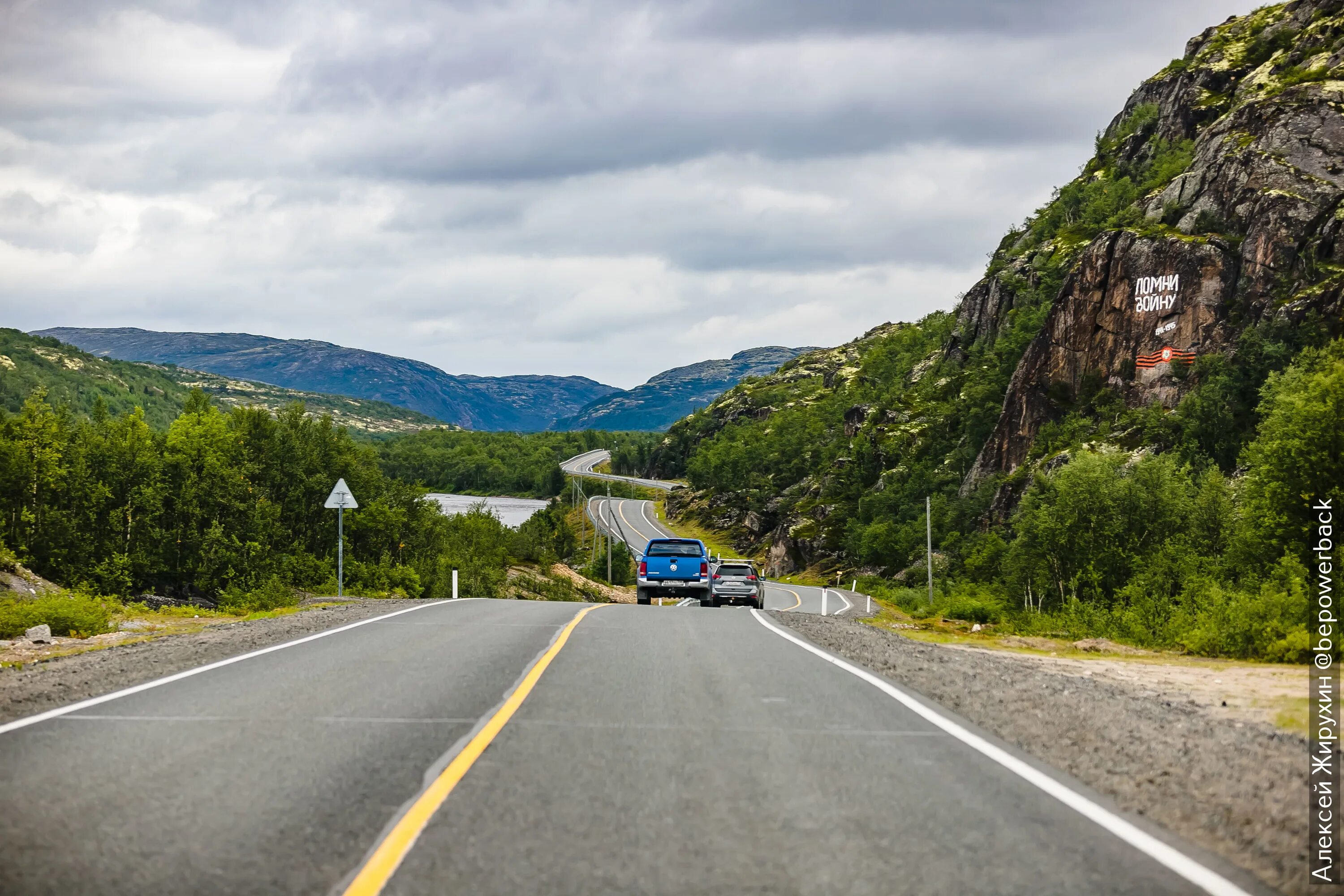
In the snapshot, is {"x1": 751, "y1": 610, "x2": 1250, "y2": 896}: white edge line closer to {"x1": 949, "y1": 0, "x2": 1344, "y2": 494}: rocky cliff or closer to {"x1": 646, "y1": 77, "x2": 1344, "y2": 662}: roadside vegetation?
{"x1": 646, "y1": 77, "x2": 1344, "y2": 662}: roadside vegetation

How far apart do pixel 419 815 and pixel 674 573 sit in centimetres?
2638

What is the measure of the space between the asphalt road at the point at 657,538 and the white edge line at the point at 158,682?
17.2 meters

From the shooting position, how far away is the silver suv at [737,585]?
111 ft

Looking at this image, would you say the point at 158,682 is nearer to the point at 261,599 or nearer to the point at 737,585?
the point at 261,599

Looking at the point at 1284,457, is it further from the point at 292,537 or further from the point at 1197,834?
the point at 292,537

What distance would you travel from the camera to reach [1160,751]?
23.7 feet

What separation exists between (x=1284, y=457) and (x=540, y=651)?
2005 cm

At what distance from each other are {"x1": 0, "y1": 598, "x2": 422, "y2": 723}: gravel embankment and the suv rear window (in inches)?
563

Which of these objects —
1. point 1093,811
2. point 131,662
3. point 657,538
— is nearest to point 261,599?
point 131,662

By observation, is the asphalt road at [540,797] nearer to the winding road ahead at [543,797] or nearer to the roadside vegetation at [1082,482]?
Result: the winding road ahead at [543,797]

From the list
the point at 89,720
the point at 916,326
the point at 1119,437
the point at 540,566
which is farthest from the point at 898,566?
the point at 916,326

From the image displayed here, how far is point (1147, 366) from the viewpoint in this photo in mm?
68875

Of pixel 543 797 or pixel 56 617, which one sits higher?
pixel 543 797

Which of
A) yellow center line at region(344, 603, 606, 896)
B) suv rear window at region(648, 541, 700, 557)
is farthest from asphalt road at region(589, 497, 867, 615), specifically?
yellow center line at region(344, 603, 606, 896)
